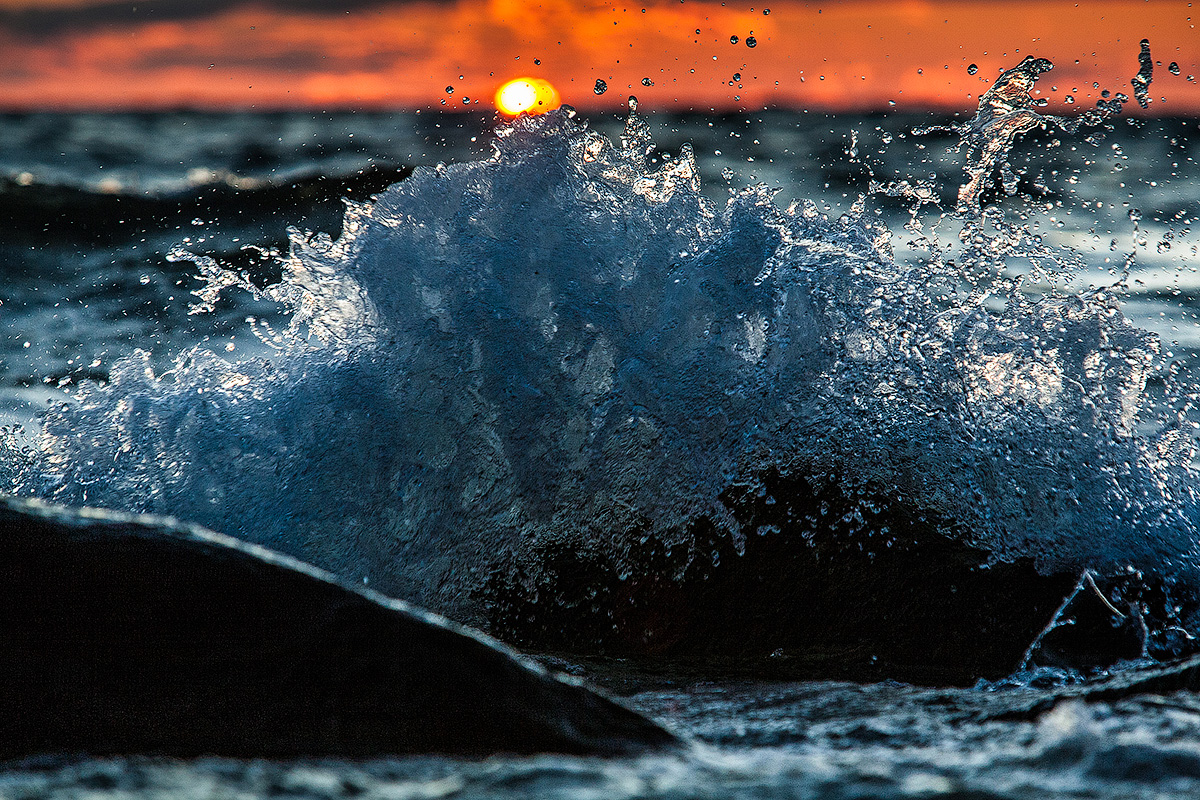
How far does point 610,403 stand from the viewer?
9.07 feet

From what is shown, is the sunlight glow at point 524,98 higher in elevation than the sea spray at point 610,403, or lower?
higher

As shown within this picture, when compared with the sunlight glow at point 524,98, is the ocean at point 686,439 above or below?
below

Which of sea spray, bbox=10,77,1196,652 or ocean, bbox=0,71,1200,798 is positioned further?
sea spray, bbox=10,77,1196,652

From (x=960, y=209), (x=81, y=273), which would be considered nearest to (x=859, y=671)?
(x=960, y=209)

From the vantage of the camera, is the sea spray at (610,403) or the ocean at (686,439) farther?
the sea spray at (610,403)

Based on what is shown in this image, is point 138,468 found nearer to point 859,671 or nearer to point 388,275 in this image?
point 388,275

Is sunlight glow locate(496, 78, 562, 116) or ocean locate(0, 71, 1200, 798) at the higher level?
sunlight glow locate(496, 78, 562, 116)

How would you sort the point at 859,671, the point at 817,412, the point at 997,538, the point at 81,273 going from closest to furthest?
the point at 859,671, the point at 997,538, the point at 817,412, the point at 81,273

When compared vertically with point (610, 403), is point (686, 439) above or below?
below

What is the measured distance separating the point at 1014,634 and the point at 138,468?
222 cm

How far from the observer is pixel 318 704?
4.71 feet

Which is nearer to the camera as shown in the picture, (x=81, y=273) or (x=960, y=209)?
(x=960, y=209)

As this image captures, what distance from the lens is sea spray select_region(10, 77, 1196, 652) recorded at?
8.52 feet

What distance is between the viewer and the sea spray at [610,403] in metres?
2.60
